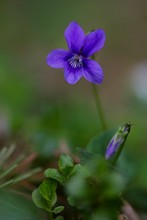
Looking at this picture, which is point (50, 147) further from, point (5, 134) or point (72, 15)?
point (72, 15)

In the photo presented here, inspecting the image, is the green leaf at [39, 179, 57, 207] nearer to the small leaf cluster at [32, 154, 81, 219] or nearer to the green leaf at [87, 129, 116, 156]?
the small leaf cluster at [32, 154, 81, 219]

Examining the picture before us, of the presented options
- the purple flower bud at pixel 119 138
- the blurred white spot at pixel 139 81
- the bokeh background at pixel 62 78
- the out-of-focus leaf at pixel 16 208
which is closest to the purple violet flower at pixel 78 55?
the purple flower bud at pixel 119 138

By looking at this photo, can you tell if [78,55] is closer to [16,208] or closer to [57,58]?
[57,58]

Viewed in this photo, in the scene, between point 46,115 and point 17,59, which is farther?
point 17,59

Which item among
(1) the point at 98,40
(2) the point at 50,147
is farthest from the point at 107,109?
(1) the point at 98,40

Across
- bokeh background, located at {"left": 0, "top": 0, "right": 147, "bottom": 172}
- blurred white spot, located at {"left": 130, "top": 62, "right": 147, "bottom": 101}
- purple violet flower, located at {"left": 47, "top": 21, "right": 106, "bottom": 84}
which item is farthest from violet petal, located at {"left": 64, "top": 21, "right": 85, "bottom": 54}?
blurred white spot, located at {"left": 130, "top": 62, "right": 147, "bottom": 101}

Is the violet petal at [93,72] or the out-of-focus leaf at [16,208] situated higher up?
the violet petal at [93,72]

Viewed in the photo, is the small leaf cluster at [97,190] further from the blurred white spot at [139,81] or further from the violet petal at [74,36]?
the blurred white spot at [139,81]
